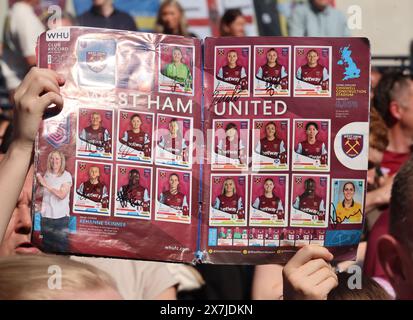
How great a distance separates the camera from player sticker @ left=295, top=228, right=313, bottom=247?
2029 millimetres

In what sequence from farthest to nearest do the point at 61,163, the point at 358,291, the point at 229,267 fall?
1. the point at 229,267
2. the point at 358,291
3. the point at 61,163

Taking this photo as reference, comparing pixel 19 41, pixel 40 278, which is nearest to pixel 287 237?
pixel 40 278

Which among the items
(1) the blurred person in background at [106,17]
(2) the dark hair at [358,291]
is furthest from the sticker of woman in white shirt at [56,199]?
(1) the blurred person in background at [106,17]

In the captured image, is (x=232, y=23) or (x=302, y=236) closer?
(x=302, y=236)

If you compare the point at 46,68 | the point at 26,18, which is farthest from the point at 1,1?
the point at 46,68

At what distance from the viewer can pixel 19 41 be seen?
9.63 feet

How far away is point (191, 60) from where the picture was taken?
203cm

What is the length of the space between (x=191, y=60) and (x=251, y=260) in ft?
1.79

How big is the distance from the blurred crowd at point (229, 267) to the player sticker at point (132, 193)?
0.17 m

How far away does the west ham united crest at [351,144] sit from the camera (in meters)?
2.03

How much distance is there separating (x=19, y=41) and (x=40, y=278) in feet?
4.32

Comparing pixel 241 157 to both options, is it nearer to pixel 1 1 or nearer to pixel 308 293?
pixel 308 293

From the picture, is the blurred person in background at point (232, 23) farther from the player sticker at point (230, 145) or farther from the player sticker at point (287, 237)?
the player sticker at point (287, 237)

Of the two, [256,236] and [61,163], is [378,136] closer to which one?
[256,236]
